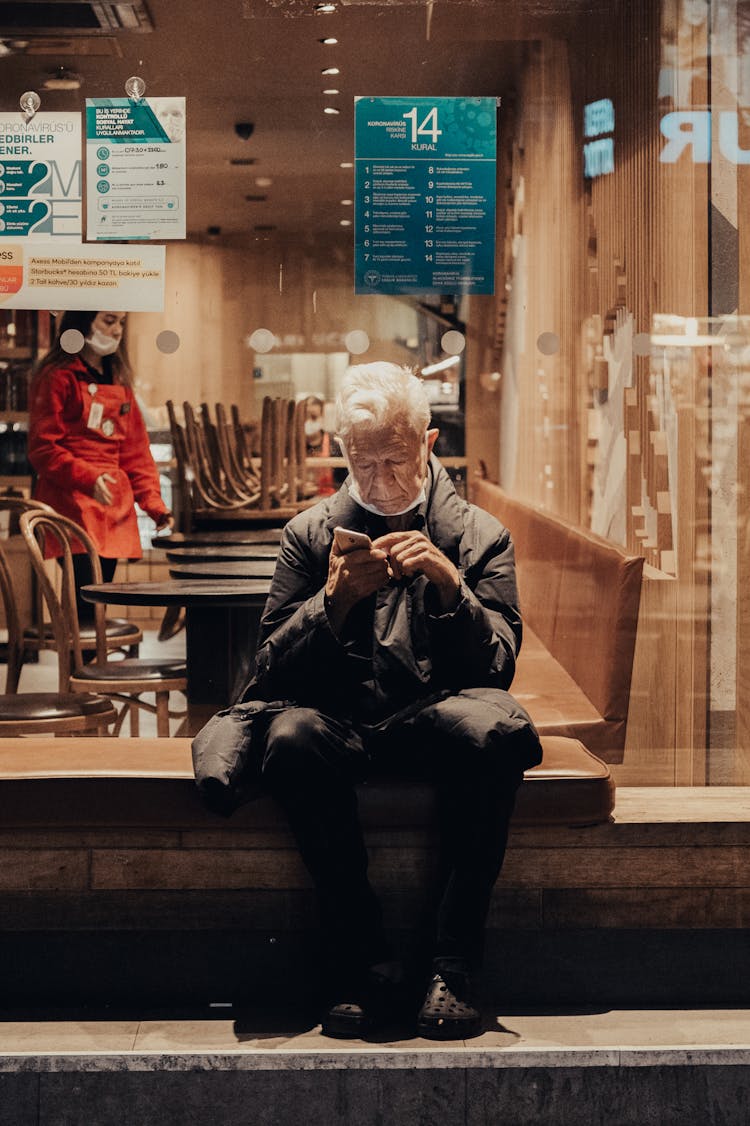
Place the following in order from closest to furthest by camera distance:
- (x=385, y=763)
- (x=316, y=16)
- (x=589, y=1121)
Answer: (x=589, y=1121)
(x=385, y=763)
(x=316, y=16)

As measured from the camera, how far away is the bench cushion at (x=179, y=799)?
126 inches

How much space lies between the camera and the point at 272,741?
3018 mm

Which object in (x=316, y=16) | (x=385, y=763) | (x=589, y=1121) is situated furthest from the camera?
(x=316, y=16)

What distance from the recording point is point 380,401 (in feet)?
10.3

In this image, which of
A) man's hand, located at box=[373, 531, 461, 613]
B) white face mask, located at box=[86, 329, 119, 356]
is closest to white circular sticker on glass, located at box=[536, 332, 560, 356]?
white face mask, located at box=[86, 329, 119, 356]

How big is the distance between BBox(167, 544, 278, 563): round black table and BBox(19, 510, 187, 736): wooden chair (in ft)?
0.73

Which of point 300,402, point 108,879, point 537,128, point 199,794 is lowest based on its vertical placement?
point 108,879

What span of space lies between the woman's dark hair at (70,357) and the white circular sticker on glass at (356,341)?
0.60 metres

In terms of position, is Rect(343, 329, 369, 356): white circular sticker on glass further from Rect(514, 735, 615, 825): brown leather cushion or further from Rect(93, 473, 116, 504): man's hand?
Rect(514, 735, 615, 825): brown leather cushion

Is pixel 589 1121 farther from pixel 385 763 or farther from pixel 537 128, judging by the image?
pixel 537 128

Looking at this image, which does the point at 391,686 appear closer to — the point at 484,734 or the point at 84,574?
the point at 484,734

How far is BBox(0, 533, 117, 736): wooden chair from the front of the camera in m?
4.06

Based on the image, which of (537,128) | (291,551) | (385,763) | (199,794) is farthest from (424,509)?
(537,128)

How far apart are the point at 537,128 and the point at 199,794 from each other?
6.55ft
